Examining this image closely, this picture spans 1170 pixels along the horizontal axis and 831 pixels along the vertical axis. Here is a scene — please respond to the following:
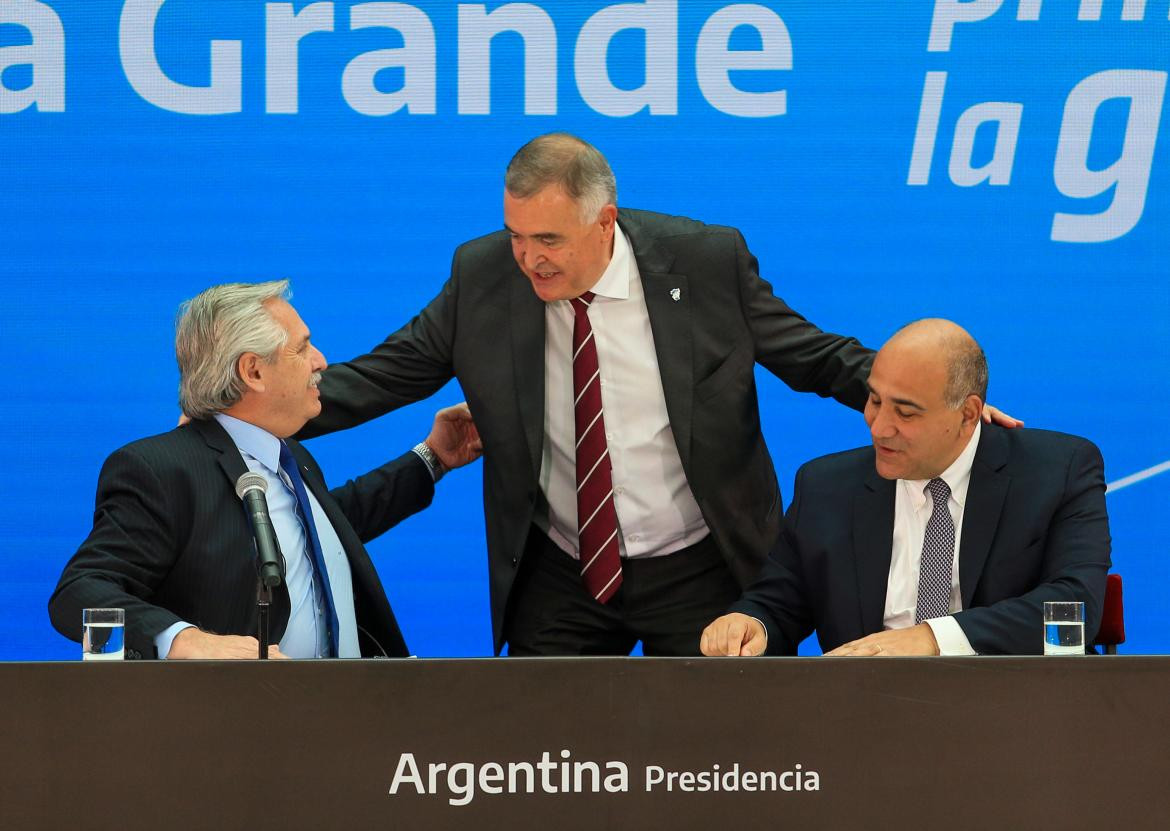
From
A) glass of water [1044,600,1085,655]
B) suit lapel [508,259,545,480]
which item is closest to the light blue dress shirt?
suit lapel [508,259,545,480]

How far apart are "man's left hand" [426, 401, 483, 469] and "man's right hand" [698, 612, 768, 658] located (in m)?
0.98

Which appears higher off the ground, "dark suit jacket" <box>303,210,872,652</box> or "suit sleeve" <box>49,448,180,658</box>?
"dark suit jacket" <box>303,210,872,652</box>

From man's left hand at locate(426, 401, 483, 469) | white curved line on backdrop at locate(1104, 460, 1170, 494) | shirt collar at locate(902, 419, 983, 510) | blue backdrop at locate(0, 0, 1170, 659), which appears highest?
blue backdrop at locate(0, 0, 1170, 659)

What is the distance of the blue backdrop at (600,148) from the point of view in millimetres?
4012

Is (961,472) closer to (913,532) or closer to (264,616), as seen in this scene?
(913,532)

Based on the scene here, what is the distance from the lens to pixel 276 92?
404 centimetres

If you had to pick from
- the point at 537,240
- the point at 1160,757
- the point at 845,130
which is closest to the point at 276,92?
the point at 537,240

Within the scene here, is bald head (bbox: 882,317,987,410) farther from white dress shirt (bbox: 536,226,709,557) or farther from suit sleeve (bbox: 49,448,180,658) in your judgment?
suit sleeve (bbox: 49,448,180,658)

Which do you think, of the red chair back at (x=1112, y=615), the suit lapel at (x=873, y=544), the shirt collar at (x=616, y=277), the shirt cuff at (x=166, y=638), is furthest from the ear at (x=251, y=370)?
the red chair back at (x=1112, y=615)

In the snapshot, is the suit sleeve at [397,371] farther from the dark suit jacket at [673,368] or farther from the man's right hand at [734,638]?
the man's right hand at [734,638]

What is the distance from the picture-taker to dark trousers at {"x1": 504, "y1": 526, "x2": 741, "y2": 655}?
332 centimetres

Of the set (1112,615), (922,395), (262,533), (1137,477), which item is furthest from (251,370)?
(1137,477)

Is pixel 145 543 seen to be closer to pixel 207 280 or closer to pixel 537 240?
pixel 537 240

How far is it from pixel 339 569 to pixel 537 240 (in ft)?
2.67
